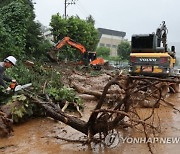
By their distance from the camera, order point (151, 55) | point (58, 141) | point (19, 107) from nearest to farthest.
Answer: point (58, 141), point (19, 107), point (151, 55)

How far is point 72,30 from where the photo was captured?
28.5 metres

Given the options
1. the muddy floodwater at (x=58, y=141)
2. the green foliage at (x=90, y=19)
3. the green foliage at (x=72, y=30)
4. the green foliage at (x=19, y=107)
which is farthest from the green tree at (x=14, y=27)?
the green foliage at (x=90, y=19)

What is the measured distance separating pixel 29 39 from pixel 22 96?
44.1 ft

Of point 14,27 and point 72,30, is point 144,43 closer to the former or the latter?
point 14,27

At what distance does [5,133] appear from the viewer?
20.2ft

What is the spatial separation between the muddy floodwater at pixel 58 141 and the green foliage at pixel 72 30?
61.8 ft

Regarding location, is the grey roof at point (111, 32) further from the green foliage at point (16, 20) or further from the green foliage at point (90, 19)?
the green foliage at point (16, 20)

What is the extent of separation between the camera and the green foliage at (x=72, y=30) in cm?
2709

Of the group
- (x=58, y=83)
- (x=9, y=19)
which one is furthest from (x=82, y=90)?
(x=9, y=19)

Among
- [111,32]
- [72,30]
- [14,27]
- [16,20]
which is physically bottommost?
[14,27]

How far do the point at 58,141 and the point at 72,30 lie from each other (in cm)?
2333

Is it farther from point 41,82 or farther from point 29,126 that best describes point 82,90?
point 29,126

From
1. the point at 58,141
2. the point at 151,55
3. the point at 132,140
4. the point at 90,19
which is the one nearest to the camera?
the point at 58,141

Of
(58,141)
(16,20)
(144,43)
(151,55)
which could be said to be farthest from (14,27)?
(58,141)
